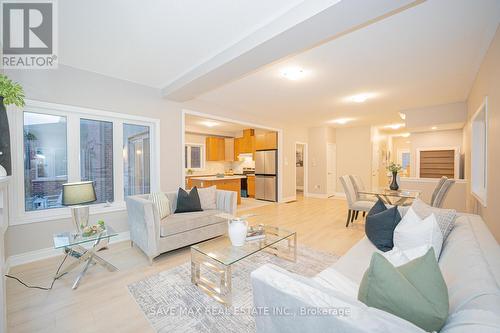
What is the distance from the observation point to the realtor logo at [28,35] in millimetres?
1986

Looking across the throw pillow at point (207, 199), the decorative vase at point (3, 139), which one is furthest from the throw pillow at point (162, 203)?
the decorative vase at point (3, 139)

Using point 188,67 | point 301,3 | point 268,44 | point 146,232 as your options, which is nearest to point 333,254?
point 146,232

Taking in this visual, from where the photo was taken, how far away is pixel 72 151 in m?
3.18

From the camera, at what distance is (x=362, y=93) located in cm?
428

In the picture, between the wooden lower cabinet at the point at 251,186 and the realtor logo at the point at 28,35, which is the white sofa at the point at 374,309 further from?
the wooden lower cabinet at the point at 251,186

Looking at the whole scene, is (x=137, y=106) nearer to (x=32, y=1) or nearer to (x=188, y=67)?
(x=188, y=67)

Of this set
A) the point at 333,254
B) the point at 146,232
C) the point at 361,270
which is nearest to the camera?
the point at 361,270

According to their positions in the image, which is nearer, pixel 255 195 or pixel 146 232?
Result: pixel 146 232

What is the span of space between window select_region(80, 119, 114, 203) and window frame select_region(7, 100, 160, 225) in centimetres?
8

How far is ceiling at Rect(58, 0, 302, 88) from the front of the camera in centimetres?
193

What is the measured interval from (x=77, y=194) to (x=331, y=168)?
7749mm

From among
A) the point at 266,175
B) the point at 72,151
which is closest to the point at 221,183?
the point at 266,175

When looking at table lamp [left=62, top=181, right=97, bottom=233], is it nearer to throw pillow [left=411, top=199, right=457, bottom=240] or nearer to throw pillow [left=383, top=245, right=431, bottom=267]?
throw pillow [left=383, top=245, right=431, bottom=267]

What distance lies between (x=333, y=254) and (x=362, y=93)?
3100 mm
